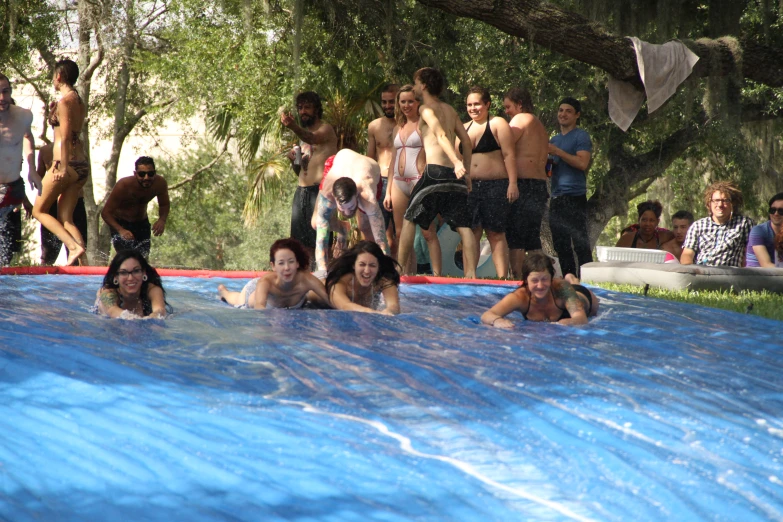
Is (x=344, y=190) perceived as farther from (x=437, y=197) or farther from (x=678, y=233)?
(x=678, y=233)

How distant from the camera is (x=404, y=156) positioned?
28.6ft

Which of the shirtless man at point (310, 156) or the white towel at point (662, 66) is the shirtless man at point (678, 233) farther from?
the shirtless man at point (310, 156)

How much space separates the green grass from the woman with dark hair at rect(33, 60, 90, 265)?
16.7 ft

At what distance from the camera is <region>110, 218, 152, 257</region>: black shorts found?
993 centimetres

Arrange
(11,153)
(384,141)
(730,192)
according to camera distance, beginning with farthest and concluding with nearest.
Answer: (384,141)
(730,192)
(11,153)

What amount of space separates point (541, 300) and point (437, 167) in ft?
7.12

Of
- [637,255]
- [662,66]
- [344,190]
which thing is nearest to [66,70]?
[344,190]

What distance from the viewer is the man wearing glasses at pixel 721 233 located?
8.91m

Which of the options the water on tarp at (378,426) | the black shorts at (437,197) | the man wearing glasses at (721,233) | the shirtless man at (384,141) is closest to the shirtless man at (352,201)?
the black shorts at (437,197)

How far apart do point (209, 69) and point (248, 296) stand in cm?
1030

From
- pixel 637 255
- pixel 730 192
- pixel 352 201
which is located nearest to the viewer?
pixel 352 201

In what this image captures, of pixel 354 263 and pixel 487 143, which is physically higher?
pixel 487 143

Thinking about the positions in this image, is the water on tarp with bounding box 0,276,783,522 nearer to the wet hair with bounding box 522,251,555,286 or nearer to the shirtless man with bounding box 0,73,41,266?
the wet hair with bounding box 522,251,555,286

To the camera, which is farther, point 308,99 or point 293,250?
point 308,99
